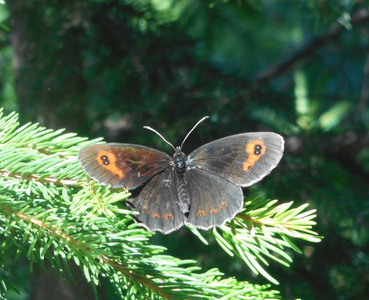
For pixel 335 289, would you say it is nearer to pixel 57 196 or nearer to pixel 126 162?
pixel 126 162

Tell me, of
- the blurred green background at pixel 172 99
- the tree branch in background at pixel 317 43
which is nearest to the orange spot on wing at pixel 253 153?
the blurred green background at pixel 172 99

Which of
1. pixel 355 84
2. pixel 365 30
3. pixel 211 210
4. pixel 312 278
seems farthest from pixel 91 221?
pixel 355 84

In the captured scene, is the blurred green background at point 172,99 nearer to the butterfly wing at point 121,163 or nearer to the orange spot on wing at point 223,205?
the butterfly wing at point 121,163

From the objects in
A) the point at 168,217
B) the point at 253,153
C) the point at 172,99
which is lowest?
the point at 172,99

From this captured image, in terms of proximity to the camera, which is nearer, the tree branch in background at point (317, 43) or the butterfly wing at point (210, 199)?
the butterfly wing at point (210, 199)

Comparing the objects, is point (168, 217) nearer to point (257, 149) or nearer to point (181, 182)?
point (181, 182)

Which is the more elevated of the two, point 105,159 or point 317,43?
point 105,159

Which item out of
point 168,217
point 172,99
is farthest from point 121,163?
point 172,99
